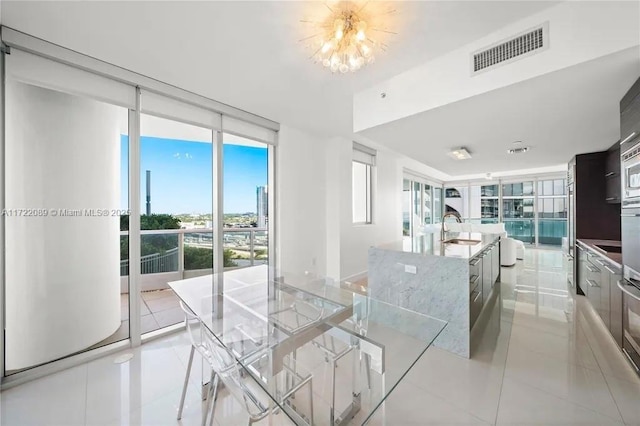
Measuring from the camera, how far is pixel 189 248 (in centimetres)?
333

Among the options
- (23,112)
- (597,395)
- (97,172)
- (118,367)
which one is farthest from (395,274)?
(23,112)

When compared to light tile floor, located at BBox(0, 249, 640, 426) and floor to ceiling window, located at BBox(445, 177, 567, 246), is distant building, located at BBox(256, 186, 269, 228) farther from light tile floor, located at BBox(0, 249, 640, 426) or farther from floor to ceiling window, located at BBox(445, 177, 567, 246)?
floor to ceiling window, located at BBox(445, 177, 567, 246)

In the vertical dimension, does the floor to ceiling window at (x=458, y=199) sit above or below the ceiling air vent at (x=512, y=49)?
below

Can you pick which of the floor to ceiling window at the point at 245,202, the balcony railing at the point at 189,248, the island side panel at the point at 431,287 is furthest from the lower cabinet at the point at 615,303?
the balcony railing at the point at 189,248

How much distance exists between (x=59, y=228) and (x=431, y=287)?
136 inches

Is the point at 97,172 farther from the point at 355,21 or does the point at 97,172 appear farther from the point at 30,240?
the point at 355,21

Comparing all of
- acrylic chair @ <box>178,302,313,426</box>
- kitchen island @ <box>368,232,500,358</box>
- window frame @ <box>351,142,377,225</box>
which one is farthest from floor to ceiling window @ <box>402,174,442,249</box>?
acrylic chair @ <box>178,302,313,426</box>

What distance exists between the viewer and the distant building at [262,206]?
3728mm

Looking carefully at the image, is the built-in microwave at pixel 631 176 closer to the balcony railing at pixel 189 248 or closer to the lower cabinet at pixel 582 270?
the lower cabinet at pixel 582 270

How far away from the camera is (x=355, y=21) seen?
1.61m

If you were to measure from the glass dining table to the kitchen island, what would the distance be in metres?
0.72

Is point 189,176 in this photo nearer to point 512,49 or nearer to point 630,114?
point 512,49

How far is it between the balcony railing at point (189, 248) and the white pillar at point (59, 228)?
45 cm

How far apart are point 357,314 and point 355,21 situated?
1996mm
